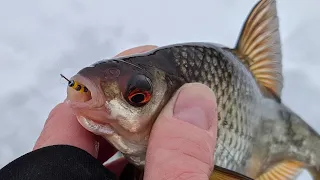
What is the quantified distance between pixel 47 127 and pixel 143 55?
1.32ft

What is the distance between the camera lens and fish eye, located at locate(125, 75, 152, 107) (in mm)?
1518

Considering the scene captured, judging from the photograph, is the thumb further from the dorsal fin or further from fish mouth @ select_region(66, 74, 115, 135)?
the dorsal fin

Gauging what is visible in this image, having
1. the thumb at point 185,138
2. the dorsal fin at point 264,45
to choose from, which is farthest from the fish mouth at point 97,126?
the dorsal fin at point 264,45

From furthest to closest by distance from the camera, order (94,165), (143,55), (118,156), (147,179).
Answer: (118,156) < (143,55) < (94,165) < (147,179)

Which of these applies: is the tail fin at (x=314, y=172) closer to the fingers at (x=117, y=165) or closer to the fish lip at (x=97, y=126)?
the fingers at (x=117, y=165)

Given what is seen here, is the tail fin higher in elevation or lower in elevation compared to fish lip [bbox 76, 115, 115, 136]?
lower

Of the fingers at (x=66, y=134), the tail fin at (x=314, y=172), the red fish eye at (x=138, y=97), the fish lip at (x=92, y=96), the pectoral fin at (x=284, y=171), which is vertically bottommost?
the tail fin at (x=314, y=172)

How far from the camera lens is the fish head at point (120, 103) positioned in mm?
1464

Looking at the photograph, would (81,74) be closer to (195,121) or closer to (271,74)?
(195,121)

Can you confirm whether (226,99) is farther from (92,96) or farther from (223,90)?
(92,96)

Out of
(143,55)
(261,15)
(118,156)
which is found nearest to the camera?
(143,55)

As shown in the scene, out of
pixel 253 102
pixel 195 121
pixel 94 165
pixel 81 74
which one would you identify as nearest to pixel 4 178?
pixel 94 165

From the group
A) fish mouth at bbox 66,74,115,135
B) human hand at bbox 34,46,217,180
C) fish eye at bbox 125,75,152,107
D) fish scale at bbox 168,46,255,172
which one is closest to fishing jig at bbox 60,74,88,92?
fish mouth at bbox 66,74,115,135

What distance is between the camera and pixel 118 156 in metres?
1.95
